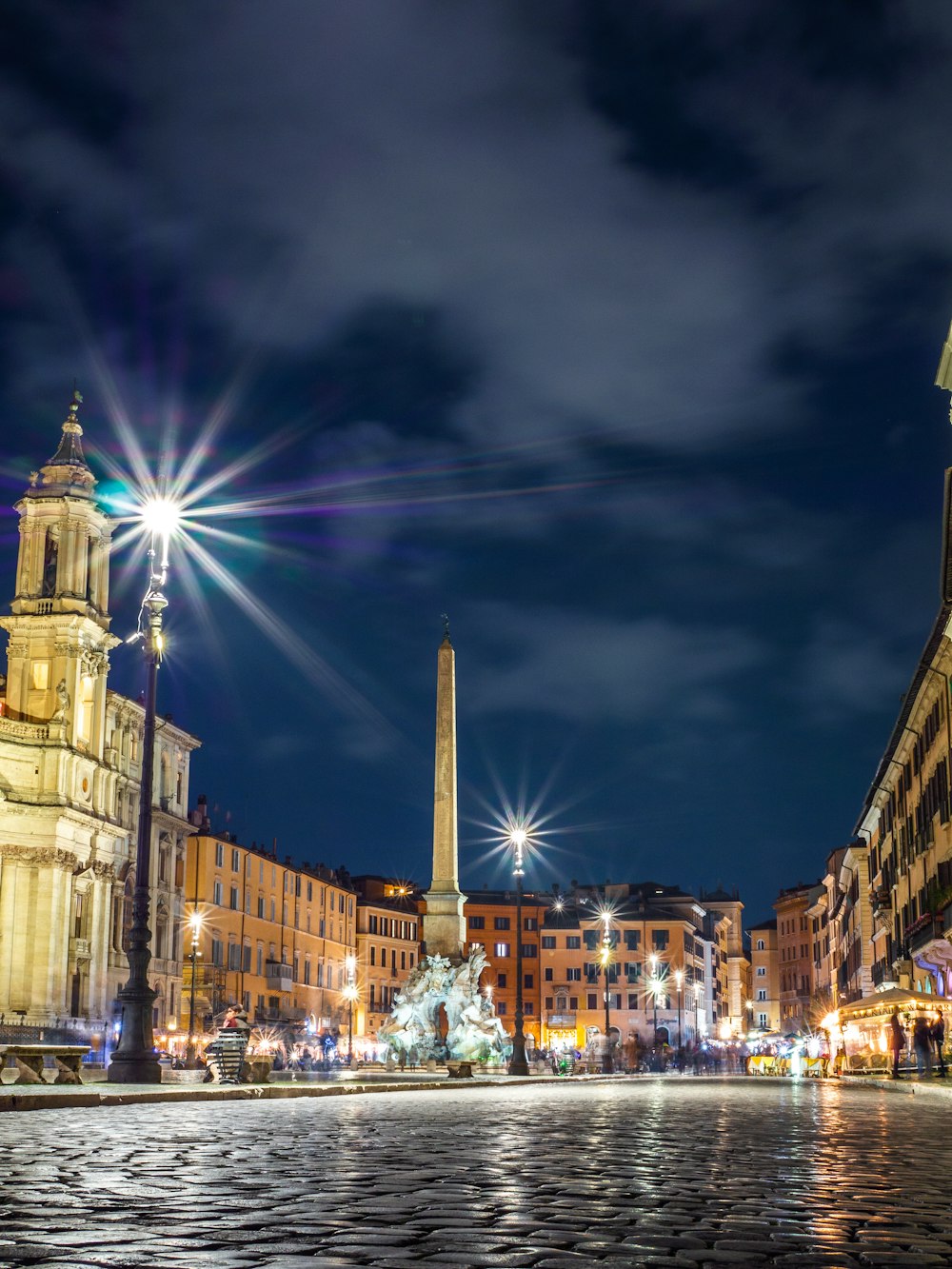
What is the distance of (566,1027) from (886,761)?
223ft

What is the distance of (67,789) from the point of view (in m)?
67.8

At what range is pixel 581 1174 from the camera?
9.30m

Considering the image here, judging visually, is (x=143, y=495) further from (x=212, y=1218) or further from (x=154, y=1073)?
(x=212, y=1218)

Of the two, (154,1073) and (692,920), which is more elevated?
(692,920)

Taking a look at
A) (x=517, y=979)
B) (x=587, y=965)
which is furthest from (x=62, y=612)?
(x=587, y=965)

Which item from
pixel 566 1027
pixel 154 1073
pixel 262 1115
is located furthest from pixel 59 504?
Result: pixel 566 1027

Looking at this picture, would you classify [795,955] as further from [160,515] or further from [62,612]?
[160,515]

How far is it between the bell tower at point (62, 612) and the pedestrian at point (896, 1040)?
140ft

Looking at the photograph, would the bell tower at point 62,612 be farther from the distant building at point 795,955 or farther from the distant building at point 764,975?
the distant building at point 764,975

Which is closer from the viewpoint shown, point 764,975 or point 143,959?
point 143,959

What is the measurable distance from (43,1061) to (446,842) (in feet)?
91.3

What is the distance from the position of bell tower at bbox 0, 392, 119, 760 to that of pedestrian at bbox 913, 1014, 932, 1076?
44.5 metres

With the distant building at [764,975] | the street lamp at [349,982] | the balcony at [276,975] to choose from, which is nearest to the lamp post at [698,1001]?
the distant building at [764,975]

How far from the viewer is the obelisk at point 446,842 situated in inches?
2037
